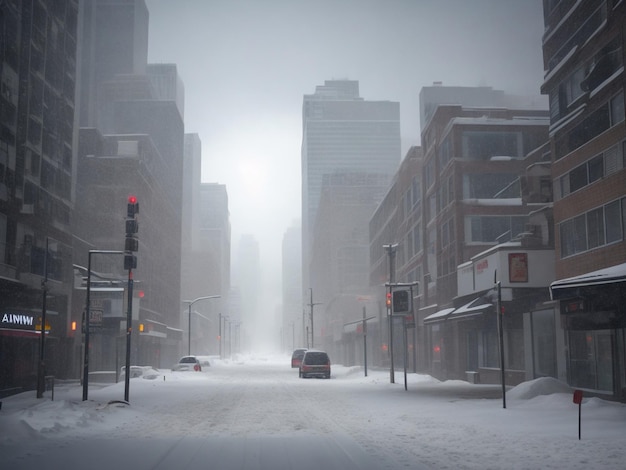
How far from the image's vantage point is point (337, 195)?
165 metres

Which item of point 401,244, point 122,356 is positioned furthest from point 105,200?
point 401,244

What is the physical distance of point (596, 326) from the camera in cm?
2392

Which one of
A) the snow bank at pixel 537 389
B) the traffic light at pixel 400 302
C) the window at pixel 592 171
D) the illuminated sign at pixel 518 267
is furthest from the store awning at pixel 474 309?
the snow bank at pixel 537 389

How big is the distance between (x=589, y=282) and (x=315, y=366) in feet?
97.4

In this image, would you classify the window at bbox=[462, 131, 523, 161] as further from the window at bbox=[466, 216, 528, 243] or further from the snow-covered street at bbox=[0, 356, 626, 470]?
the snow-covered street at bbox=[0, 356, 626, 470]

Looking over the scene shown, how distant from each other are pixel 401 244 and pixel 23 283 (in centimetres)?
3929

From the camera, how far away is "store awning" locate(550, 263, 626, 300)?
21.3 m

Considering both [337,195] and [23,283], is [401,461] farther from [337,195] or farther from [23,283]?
[337,195]

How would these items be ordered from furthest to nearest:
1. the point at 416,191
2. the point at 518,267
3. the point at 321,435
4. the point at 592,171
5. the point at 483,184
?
the point at 416,191 < the point at 483,184 < the point at 518,267 < the point at 592,171 < the point at 321,435

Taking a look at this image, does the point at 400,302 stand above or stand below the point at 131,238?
below

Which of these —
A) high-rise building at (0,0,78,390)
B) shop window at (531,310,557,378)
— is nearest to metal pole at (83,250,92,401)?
high-rise building at (0,0,78,390)

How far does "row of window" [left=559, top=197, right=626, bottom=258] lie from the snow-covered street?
5.87m

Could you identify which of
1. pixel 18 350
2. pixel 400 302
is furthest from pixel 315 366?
pixel 18 350

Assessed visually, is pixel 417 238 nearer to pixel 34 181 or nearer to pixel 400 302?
pixel 400 302
